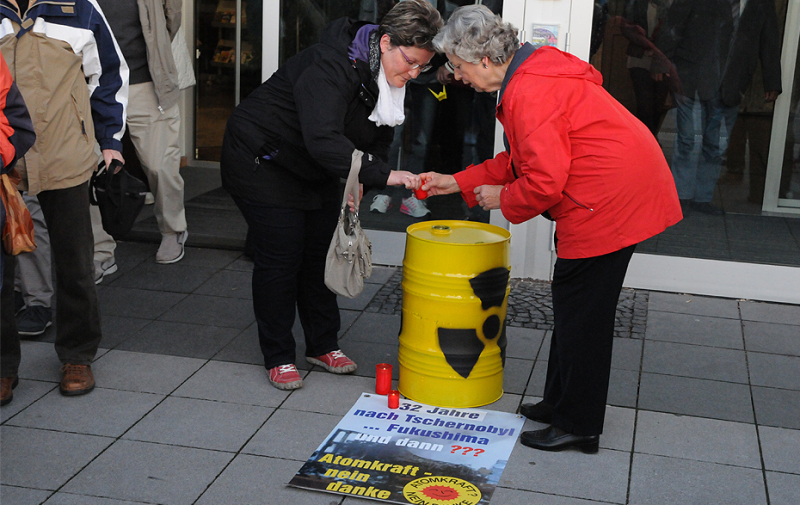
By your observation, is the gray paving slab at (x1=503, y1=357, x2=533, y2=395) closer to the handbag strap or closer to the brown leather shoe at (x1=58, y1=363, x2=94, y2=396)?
the handbag strap

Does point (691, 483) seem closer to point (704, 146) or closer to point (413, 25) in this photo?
point (413, 25)

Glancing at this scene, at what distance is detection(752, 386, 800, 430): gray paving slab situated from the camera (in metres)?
3.82

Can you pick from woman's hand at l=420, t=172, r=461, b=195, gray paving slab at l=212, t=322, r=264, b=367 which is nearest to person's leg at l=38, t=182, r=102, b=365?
gray paving slab at l=212, t=322, r=264, b=367

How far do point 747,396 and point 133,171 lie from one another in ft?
17.7

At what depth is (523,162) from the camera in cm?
323

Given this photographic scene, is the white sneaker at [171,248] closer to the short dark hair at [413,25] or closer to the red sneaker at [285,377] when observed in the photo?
the red sneaker at [285,377]

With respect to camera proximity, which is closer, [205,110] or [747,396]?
[747,396]

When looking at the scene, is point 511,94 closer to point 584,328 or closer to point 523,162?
point 523,162

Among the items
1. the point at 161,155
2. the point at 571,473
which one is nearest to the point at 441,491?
the point at 571,473

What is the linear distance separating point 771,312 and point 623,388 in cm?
168

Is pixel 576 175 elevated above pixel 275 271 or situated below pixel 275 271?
above

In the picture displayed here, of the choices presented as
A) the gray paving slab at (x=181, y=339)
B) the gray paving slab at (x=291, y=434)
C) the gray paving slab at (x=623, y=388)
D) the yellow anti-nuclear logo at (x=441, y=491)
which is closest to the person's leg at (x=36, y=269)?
the gray paving slab at (x=181, y=339)

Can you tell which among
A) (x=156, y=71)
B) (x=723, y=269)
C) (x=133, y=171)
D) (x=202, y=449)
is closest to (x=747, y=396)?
(x=723, y=269)

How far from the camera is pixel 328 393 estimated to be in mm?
4055
